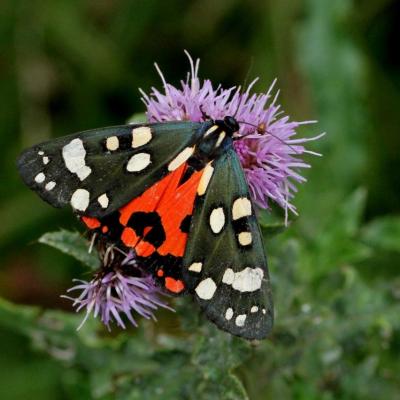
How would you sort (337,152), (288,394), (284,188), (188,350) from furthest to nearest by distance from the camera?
1. (337,152)
2. (288,394)
3. (188,350)
4. (284,188)

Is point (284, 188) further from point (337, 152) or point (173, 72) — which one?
point (173, 72)

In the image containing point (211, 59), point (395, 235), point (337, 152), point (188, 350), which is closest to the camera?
point (188, 350)

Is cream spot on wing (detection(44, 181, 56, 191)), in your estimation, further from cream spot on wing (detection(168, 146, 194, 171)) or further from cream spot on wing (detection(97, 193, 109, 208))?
cream spot on wing (detection(168, 146, 194, 171))

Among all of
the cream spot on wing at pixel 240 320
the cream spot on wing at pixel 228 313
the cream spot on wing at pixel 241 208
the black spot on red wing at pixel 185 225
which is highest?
the cream spot on wing at pixel 241 208

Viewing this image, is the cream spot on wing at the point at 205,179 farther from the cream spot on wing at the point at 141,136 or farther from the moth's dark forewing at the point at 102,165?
the cream spot on wing at the point at 141,136

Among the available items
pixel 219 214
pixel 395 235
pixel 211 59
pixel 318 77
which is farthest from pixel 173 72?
pixel 219 214

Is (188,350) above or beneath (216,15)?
beneath

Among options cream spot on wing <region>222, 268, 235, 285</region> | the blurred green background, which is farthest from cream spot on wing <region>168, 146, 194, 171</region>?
the blurred green background

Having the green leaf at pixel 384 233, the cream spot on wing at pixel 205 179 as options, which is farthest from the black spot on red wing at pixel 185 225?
the green leaf at pixel 384 233
